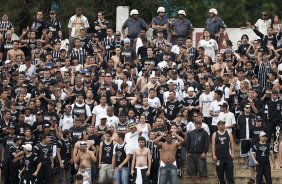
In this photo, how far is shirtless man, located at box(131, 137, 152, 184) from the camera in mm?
28891

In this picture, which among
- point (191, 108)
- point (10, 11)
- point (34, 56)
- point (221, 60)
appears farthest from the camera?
point (10, 11)

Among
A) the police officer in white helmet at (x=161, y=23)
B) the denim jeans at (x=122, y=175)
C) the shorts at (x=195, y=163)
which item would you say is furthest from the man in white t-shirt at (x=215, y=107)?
the police officer in white helmet at (x=161, y=23)

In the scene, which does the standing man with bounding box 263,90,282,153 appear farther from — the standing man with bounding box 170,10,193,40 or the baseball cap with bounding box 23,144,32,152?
the standing man with bounding box 170,10,193,40

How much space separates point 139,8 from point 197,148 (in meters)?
18.2

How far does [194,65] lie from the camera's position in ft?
115

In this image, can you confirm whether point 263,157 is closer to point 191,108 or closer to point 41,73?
point 191,108

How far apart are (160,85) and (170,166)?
165 inches

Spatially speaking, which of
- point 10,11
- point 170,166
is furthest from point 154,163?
point 10,11

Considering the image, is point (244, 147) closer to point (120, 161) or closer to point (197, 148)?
point (197, 148)

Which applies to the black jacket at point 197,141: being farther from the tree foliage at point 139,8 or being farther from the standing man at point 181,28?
the tree foliage at point 139,8

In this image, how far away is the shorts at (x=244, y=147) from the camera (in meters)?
30.0

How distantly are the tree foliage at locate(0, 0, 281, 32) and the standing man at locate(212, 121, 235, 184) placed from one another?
16.4 meters

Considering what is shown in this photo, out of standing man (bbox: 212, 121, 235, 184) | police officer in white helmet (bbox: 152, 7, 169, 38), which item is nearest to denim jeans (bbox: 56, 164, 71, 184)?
standing man (bbox: 212, 121, 235, 184)

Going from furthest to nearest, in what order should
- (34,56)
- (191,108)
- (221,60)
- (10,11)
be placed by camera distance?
(10,11) < (34,56) < (221,60) < (191,108)
